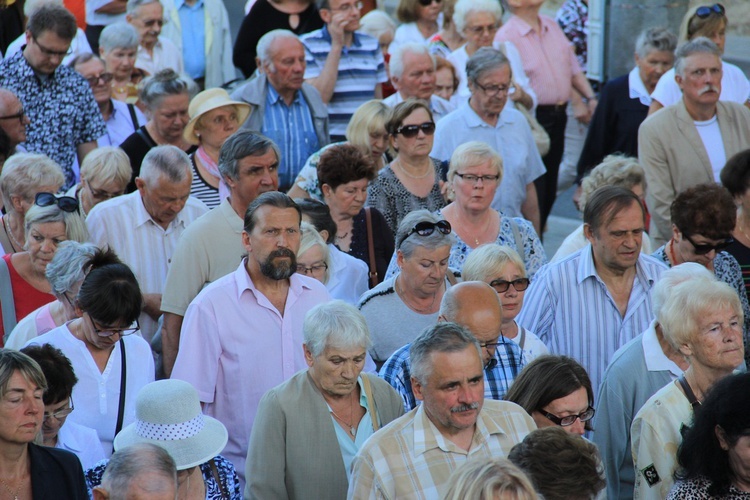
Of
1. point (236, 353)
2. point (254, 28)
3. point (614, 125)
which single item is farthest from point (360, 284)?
point (254, 28)

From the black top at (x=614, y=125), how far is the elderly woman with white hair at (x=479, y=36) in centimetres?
60

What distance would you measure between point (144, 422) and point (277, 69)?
4.39m

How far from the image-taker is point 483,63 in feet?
26.5

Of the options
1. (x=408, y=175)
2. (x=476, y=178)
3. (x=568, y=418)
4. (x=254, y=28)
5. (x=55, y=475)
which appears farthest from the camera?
(x=254, y=28)

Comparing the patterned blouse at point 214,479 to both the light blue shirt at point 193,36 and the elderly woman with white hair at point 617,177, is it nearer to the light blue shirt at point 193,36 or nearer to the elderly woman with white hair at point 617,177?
the elderly woman with white hair at point 617,177

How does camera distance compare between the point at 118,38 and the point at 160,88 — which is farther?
the point at 118,38

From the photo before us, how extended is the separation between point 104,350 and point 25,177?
5.61 ft

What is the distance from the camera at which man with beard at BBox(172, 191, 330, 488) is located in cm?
529

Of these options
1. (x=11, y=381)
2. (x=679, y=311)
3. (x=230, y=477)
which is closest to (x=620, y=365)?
(x=679, y=311)

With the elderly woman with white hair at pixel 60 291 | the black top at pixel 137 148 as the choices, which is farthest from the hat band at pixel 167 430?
the black top at pixel 137 148

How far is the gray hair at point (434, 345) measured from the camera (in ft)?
14.2

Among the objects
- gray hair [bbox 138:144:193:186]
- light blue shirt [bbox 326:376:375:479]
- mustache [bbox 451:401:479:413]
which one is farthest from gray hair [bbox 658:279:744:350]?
gray hair [bbox 138:144:193:186]

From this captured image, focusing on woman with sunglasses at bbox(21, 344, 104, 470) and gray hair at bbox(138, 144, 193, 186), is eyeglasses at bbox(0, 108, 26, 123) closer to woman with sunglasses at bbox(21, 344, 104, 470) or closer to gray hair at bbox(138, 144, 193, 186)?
gray hair at bbox(138, 144, 193, 186)

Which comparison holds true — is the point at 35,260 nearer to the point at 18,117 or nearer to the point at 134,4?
the point at 18,117
